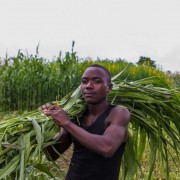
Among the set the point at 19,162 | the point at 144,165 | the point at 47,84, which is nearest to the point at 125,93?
the point at 19,162

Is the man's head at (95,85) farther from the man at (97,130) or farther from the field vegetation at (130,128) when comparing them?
the field vegetation at (130,128)

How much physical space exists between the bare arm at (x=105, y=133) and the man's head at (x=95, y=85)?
0.10 m

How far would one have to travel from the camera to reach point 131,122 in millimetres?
2617

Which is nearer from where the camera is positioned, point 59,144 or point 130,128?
point 59,144

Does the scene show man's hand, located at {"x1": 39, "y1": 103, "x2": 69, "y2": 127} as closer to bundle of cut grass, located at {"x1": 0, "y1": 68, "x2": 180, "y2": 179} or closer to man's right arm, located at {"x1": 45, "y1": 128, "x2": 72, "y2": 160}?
bundle of cut grass, located at {"x1": 0, "y1": 68, "x2": 180, "y2": 179}

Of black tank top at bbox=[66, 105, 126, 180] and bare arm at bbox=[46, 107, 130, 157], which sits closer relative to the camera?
bare arm at bbox=[46, 107, 130, 157]

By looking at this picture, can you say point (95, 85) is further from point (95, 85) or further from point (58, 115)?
point (58, 115)

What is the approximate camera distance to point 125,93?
8.11 feet

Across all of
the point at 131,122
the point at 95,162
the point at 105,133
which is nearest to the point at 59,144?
the point at 95,162

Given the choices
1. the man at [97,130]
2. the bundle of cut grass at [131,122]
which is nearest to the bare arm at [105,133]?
the man at [97,130]

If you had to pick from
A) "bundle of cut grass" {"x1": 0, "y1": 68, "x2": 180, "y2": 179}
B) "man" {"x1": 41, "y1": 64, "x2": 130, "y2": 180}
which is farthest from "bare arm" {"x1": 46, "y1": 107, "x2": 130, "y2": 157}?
"bundle of cut grass" {"x1": 0, "y1": 68, "x2": 180, "y2": 179}

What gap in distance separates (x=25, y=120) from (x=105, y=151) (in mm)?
428

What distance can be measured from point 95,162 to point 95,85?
0.34 metres

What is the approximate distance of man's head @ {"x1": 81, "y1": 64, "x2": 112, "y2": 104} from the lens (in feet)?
6.76
